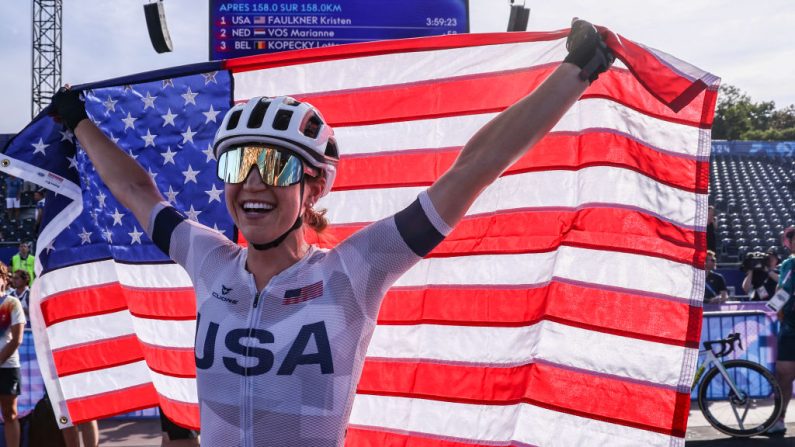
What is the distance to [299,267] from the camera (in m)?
2.45

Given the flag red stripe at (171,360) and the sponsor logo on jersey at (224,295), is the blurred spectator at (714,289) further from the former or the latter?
the sponsor logo on jersey at (224,295)

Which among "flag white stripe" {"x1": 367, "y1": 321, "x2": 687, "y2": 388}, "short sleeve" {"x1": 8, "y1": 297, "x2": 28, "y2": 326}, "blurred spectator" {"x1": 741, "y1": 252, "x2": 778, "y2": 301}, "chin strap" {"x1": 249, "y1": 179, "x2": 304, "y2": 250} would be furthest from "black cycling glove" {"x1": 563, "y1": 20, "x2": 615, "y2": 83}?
"blurred spectator" {"x1": 741, "y1": 252, "x2": 778, "y2": 301}

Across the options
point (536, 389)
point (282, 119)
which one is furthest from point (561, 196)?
point (282, 119)

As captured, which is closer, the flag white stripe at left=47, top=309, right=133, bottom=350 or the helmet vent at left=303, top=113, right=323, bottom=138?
the helmet vent at left=303, top=113, right=323, bottom=138

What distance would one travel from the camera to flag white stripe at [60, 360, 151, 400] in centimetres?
407

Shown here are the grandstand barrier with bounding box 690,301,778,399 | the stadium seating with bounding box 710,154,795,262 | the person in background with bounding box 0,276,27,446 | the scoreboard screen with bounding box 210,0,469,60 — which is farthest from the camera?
the stadium seating with bounding box 710,154,795,262

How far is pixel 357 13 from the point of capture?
531cm

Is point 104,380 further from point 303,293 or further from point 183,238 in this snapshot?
point 303,293

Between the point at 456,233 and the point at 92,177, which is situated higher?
the point at 92,177

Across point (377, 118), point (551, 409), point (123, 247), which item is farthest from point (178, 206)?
point (551, 409)

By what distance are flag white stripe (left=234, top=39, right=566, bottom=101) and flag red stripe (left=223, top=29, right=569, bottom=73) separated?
20 millimetres

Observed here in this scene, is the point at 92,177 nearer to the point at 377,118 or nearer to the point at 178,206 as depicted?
the point at 178,206

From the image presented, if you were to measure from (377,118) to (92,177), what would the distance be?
4.98 feet

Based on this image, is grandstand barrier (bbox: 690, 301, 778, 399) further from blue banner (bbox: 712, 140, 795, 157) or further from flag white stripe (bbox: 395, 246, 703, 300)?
blue banner (bbox: 712, 140, 795, 157)
